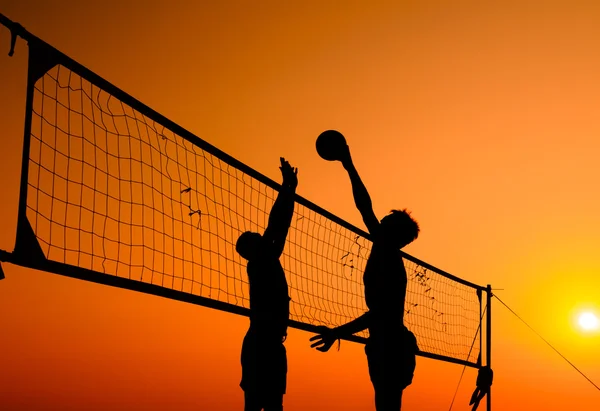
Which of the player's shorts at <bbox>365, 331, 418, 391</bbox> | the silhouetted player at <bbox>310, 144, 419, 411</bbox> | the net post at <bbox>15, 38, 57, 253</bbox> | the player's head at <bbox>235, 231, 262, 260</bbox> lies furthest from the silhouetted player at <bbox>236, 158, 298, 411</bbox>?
the net post at <bbox>15, 38, 57, 253</bbox>

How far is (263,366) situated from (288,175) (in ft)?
4.39

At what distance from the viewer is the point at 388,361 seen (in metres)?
4.70

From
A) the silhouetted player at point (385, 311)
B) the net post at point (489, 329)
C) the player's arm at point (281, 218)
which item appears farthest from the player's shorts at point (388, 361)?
the net post at point (489, 329)

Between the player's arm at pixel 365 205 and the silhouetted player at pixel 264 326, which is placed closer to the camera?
the player's arm at pixel 365 205

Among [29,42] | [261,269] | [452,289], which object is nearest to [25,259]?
[29,42]

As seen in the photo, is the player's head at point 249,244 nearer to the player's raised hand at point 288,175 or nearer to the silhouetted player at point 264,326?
the silhouetted player at point 264,326

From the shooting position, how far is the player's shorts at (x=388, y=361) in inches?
185

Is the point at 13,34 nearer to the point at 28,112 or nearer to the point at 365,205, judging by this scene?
the point at 28,112

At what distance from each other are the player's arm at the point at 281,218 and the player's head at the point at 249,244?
3.1 inches

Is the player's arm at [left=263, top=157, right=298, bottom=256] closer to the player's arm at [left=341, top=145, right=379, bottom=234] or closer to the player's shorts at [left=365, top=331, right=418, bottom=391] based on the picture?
the player's arm at [left=341, top=145, right=379, bottom=234]

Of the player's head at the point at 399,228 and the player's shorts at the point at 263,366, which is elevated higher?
the player's head at the point at 399,228

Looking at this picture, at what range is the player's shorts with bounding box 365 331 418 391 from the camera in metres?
4.70

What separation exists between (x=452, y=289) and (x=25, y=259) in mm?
8045

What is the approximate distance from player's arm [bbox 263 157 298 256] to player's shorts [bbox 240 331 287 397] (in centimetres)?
58
